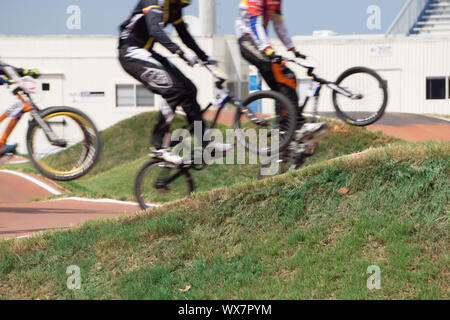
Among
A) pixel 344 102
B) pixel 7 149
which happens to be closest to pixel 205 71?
pixel 344 102

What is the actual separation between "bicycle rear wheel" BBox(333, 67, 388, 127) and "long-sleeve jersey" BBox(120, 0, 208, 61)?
2092 millimetres

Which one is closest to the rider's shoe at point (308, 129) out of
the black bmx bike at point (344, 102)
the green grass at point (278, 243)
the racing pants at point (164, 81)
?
the black bmx bike at point (344, 102)

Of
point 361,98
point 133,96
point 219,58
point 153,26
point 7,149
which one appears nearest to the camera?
point 153,26

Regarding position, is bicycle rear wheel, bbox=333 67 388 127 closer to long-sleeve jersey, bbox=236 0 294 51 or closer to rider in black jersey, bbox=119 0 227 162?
long-sleeve jersey, bbox=236 0 294 51

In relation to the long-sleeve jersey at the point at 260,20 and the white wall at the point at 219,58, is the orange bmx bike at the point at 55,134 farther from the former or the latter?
the white wall at the point at 219,58

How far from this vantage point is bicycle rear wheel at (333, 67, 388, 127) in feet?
25.6

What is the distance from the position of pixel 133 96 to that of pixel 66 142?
22.9 metres

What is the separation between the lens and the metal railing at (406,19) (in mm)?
29245

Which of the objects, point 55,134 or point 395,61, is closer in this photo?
point 55,134

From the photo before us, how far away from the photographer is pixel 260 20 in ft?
24.4

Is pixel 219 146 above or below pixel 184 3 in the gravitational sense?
below

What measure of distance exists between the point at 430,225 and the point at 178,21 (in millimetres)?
3760

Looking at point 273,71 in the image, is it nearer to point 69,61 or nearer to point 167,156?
point 167,156

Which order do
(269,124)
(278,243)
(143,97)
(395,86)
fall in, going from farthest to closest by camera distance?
(143,97)
(395,86)
(269,124)
(278,243)
